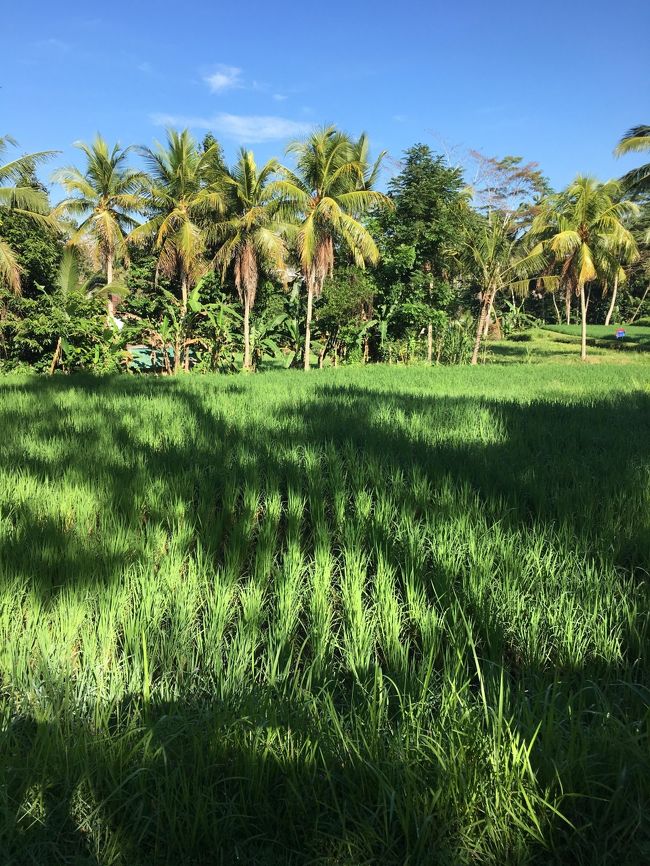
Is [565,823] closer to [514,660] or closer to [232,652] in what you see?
[514,660]

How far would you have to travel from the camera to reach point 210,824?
115cm

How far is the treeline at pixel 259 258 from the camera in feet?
50.5

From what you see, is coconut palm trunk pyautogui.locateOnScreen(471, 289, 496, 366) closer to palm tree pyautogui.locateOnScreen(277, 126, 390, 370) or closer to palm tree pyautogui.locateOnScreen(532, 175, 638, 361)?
palm tree pyautogui.locateOnScreen(532, 175, 638, 361)

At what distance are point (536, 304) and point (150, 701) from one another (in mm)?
55201

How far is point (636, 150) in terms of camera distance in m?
20.2

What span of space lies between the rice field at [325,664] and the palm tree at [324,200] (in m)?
13.1

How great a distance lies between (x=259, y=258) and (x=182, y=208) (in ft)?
8.88

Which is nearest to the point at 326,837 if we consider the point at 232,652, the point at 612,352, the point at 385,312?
the point at 232,652

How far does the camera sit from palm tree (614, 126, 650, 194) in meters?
19.9

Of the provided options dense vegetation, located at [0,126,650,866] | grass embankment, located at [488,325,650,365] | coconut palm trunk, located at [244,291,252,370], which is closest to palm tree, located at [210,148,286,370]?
coconut palm trunk, located at [244,291,252,370]

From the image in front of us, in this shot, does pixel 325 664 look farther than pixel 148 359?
No

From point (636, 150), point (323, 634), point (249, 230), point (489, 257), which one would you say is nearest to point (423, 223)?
point (489, 257)

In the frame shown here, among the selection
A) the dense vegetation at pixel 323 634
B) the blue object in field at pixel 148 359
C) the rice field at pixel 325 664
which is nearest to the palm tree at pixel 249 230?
the blue object in field at pixel 148 359

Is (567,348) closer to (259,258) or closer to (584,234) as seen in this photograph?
(584,234)
